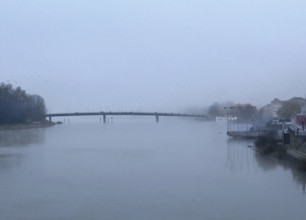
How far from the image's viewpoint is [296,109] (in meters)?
24.2

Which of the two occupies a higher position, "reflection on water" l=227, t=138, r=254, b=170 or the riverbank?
the riverbank

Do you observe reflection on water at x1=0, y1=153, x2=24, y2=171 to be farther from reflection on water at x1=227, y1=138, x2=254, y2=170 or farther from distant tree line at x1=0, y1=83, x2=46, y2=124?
distant tree line at x1=0, y1=83, x2=46, y2=124

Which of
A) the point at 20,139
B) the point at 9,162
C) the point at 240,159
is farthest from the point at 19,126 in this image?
the point at 240,159

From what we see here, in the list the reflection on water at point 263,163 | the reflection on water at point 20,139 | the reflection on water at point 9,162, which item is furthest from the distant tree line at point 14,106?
the reflection on water at point 263,163

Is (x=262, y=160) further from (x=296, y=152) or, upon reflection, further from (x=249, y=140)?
(x=249, y=140)

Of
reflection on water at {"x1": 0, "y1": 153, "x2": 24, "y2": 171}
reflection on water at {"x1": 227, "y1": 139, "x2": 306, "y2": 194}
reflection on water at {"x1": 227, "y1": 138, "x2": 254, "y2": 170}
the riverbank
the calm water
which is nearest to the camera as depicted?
the calm water

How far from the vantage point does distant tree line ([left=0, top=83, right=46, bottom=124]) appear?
21766 millimetres

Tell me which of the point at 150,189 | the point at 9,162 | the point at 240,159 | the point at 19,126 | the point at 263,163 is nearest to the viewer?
the point at 150,189

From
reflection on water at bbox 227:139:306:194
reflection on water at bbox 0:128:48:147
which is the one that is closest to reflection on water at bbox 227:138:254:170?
reflection on water at bbox 227:139:306:194

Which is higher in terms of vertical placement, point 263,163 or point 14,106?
point 14,106

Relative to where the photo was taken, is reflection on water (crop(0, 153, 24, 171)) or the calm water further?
reflection on water (crop(0, 153, 24, 171))

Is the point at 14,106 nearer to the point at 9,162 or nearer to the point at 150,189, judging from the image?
the point at 9,162

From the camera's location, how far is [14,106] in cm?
2256

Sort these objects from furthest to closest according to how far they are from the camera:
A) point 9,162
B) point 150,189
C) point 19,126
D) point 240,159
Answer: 1. point 19,126
2. point 240,159
3. point 9,162
4. point 150,189
